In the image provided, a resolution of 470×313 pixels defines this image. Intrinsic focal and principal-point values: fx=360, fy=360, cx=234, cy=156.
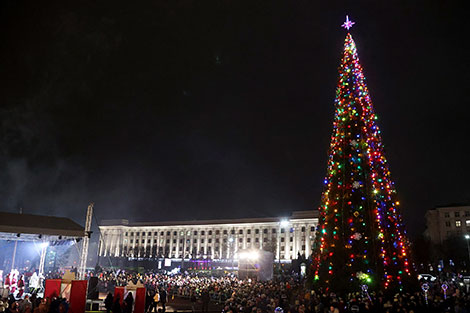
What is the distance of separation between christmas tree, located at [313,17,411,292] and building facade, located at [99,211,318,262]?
7633 cm

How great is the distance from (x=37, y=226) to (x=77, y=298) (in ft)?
39.2

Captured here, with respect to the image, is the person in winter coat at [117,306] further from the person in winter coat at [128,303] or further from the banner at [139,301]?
the banner at [139,301]

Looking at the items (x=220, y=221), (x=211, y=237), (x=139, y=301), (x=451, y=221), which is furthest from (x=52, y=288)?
(x=451, y=221)

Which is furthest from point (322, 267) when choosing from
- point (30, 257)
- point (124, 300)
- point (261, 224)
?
point (261, 224)

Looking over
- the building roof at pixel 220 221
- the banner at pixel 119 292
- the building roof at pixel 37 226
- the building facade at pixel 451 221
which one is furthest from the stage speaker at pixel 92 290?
the building facade at pixel 451 221

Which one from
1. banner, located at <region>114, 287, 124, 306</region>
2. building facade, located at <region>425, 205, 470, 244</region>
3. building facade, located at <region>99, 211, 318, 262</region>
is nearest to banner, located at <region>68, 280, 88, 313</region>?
banner, located at <region>114, 287, 124, 306</region>

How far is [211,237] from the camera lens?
11625cm

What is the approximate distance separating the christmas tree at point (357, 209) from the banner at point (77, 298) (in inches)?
471

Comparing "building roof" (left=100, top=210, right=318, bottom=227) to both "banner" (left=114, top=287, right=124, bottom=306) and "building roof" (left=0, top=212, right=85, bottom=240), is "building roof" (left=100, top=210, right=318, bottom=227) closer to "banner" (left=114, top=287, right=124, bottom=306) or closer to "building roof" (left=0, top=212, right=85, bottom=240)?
"building roof" (left=0, top=212, right=85, bottom=240)

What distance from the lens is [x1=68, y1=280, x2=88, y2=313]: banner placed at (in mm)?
16875

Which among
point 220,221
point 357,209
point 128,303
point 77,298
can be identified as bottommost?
point 128,303

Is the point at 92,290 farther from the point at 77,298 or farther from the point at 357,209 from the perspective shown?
the point at 357,209

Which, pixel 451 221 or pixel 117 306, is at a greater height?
pixel 451 221

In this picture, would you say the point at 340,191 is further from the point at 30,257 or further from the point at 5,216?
the point at 30,257
